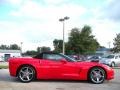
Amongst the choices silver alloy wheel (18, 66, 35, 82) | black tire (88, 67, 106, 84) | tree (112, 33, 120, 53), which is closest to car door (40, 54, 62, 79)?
silver alloy wheel (18, 66, 35, 82)

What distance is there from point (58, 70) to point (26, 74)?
1256mm

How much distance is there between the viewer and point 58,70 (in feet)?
39.4

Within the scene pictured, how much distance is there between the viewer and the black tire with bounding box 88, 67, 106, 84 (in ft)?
39.2

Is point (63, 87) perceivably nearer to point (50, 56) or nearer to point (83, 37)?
point (50, 56)

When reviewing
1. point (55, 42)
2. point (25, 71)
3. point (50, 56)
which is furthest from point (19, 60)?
point (55, 42)

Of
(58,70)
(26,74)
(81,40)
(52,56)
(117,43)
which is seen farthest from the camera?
(117,43)

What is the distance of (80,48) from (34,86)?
46.0 meters

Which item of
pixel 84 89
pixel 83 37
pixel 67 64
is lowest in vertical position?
pixel 84 89

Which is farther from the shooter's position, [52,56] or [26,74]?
[52,56]

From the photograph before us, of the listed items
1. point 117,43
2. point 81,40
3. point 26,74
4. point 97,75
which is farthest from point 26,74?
point 117,43

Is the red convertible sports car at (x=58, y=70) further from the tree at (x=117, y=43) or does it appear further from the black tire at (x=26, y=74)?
the tree at (x=117, y=43)

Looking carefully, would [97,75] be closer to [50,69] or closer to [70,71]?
[70,71]

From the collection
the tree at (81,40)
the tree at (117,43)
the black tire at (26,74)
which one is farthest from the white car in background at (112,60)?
the tree at (117,43)

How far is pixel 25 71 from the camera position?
11961mm
